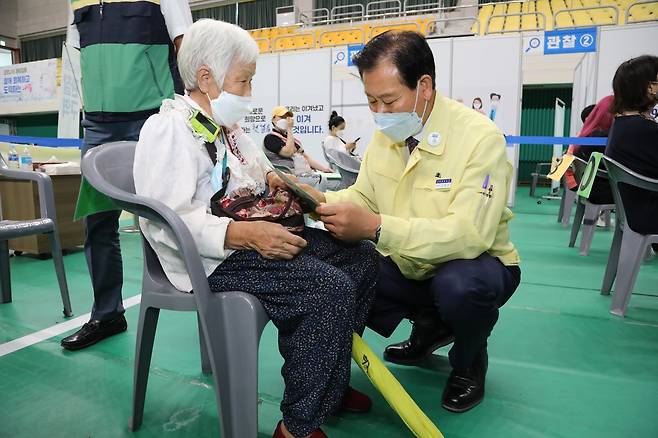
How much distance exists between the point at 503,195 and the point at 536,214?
204 inches

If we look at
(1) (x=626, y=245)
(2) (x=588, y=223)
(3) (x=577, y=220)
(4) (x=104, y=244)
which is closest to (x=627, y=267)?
(1) (x=626, y=245)

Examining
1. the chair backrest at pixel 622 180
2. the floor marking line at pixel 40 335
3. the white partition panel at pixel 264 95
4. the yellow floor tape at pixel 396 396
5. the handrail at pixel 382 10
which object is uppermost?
the handrail at pixel 382 10

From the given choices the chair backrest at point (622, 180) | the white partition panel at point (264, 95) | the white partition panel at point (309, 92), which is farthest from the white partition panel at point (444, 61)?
the chair backrest at point (622, 180)

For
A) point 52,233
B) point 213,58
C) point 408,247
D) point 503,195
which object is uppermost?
point 213,58

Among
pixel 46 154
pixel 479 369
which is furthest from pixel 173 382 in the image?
pixel 46 154

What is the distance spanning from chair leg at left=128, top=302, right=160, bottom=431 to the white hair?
0.64m

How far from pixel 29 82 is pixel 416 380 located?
15.1 metres

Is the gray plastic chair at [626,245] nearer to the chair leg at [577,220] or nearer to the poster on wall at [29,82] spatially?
the chair leg at [577,220]

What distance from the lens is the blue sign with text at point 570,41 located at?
6.96 meters

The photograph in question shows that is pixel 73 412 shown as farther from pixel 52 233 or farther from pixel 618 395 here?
pixel 618 395

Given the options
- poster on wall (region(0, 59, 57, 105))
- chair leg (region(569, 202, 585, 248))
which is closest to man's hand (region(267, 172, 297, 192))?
chair leg (region(569, 202, 585, 248))

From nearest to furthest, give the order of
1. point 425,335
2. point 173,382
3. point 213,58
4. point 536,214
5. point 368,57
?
point 213,58 < point 368,57 < point 173,382 < point 425,335 < point 536,214

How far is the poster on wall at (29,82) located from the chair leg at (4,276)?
1181cm

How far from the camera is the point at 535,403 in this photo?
1487 millimetres
